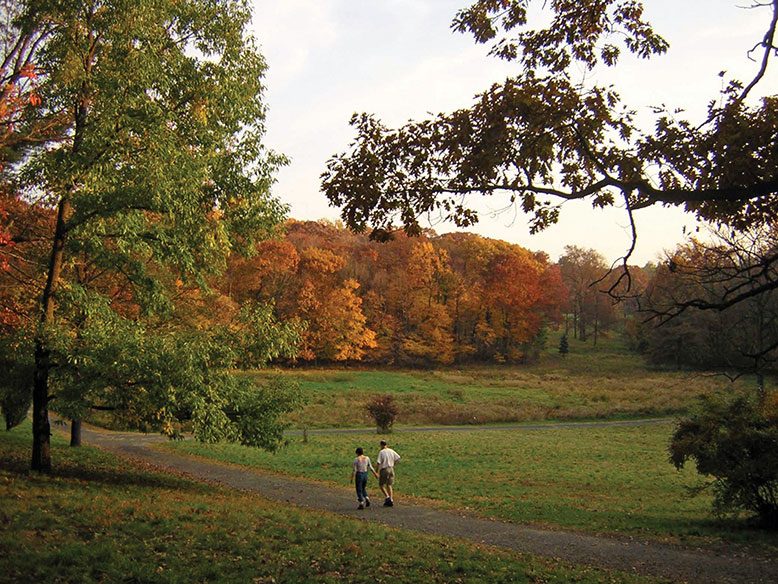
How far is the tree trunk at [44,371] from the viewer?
42.5ft

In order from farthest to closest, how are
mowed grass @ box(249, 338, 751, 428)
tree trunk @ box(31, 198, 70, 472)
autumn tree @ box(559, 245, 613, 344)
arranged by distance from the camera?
autumn tree @ box(559, 245, 613, 344)
mowed grass @ box(249, 338, 751, 428)
tree trunk @ box(31, 198, 70, 472)

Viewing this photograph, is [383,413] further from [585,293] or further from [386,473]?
[585,293]

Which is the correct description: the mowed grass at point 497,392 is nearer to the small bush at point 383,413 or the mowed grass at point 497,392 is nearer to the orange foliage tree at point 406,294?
the orange foliage tree at point 406,294

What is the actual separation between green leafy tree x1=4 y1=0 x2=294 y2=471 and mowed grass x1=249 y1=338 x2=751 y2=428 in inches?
800

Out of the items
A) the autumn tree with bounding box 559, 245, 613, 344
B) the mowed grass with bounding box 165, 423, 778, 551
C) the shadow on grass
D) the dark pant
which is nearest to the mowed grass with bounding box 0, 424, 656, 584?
the shadow on grass

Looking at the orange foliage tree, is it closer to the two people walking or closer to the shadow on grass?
the shadow on grass

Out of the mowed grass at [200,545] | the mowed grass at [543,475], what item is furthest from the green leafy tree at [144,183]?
the mowed grass at [543,475]

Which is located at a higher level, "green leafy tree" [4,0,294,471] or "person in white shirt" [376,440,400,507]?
"green leafy tree" [4,0,294,471]

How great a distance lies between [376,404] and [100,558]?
25196 mm

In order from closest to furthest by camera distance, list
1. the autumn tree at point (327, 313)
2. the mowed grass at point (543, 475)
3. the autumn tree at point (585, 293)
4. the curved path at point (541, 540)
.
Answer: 1. the curved path at point (541, 540)
2. the mowed grass at point (543, 475)
3. the autumn tree at point (327, 313)
4. the autumn tree at point (585, 293)

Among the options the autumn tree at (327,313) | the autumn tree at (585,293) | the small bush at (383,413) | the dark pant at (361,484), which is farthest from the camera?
the autumn tree at (585,293)

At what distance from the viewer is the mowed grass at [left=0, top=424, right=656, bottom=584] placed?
7684 millimetres

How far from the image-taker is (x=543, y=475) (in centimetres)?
2175

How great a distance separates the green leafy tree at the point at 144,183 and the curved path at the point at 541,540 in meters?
3.73
